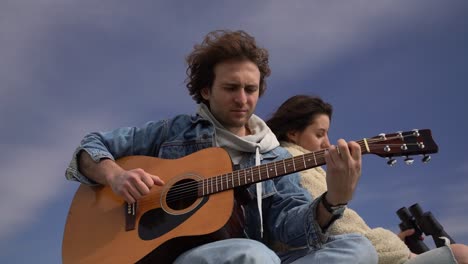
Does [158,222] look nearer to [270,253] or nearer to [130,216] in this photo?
[130,216]

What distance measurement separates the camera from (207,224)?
2002 millimetres

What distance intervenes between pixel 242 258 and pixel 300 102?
1.77 m

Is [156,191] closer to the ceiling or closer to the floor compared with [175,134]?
closer to the floor

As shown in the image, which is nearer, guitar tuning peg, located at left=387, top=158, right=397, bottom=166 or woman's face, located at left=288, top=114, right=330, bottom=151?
guitar tuning peg, located at left=387, top=158, right=397, bottom=166

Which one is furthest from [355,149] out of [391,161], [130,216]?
[130,216]

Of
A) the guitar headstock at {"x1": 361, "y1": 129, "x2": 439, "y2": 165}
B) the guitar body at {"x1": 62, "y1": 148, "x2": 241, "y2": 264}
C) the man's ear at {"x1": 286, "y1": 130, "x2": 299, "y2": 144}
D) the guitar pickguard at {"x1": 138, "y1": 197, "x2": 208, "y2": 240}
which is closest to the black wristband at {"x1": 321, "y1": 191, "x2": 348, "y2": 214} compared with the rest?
the guitar headstock at {"x1": 361, "y1": 129, "x2": 439, "y2": 165}

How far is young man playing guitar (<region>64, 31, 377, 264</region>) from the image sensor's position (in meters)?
1.98

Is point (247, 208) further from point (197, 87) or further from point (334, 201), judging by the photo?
point (197, 87)

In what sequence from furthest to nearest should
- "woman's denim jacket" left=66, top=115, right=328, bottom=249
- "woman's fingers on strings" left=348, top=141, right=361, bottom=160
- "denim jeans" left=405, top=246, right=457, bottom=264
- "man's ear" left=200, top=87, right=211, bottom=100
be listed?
1. "man's ear" left=200, top=87, right=211, bottom=100
2. "denim jeans" left=405, top=246, right=457, bottom=264
3. "woman's denim jacket" left=66, top=115, right=328, bottom=249
4. "woman's fingers on strings" left=348, top=141, right=361, bottom=160

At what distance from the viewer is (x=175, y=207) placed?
7.22 feet

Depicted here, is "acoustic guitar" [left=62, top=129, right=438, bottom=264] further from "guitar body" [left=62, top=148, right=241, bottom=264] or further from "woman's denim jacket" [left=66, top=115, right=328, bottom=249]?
"woman's denim jacket" [left=66, top=115, right=328, bottom=249]

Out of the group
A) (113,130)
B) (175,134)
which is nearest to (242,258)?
(175,134)

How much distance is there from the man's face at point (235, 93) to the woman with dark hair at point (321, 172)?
46 centimetres

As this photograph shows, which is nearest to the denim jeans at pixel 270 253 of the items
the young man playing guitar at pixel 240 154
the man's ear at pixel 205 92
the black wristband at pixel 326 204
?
the young man playing guitar at pixel 240 154
